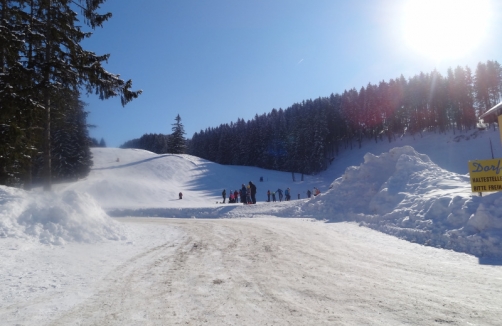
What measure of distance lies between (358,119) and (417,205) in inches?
2918

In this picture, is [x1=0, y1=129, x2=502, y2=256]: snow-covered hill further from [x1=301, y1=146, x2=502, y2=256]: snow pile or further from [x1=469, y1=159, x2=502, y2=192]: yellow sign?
[x1=469, y1=159, x2=502, y2=192]: yellow sign

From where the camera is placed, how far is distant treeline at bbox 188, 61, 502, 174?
69438 mm

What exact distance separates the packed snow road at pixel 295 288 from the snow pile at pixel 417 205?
2.99 ft

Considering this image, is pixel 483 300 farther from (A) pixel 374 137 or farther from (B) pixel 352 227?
(A) pixel 374 137

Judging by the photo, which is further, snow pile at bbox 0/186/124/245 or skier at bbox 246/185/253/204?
skier at bbox 246/185/253/204

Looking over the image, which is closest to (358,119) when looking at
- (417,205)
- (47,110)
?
(417,205)

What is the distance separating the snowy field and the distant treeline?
5923 centimetres

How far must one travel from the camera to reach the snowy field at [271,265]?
4.47 meters

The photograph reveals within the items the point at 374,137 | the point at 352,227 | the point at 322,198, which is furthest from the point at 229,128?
the point at 352,227

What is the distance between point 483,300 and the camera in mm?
4805

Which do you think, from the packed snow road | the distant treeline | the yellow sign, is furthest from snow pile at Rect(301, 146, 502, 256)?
the distant treeline

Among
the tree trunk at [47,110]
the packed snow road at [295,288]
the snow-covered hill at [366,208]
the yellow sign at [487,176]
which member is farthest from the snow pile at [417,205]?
the tree trunk at [47,110]

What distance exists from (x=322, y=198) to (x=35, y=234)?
1519cm

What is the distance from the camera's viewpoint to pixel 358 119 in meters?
82.3
